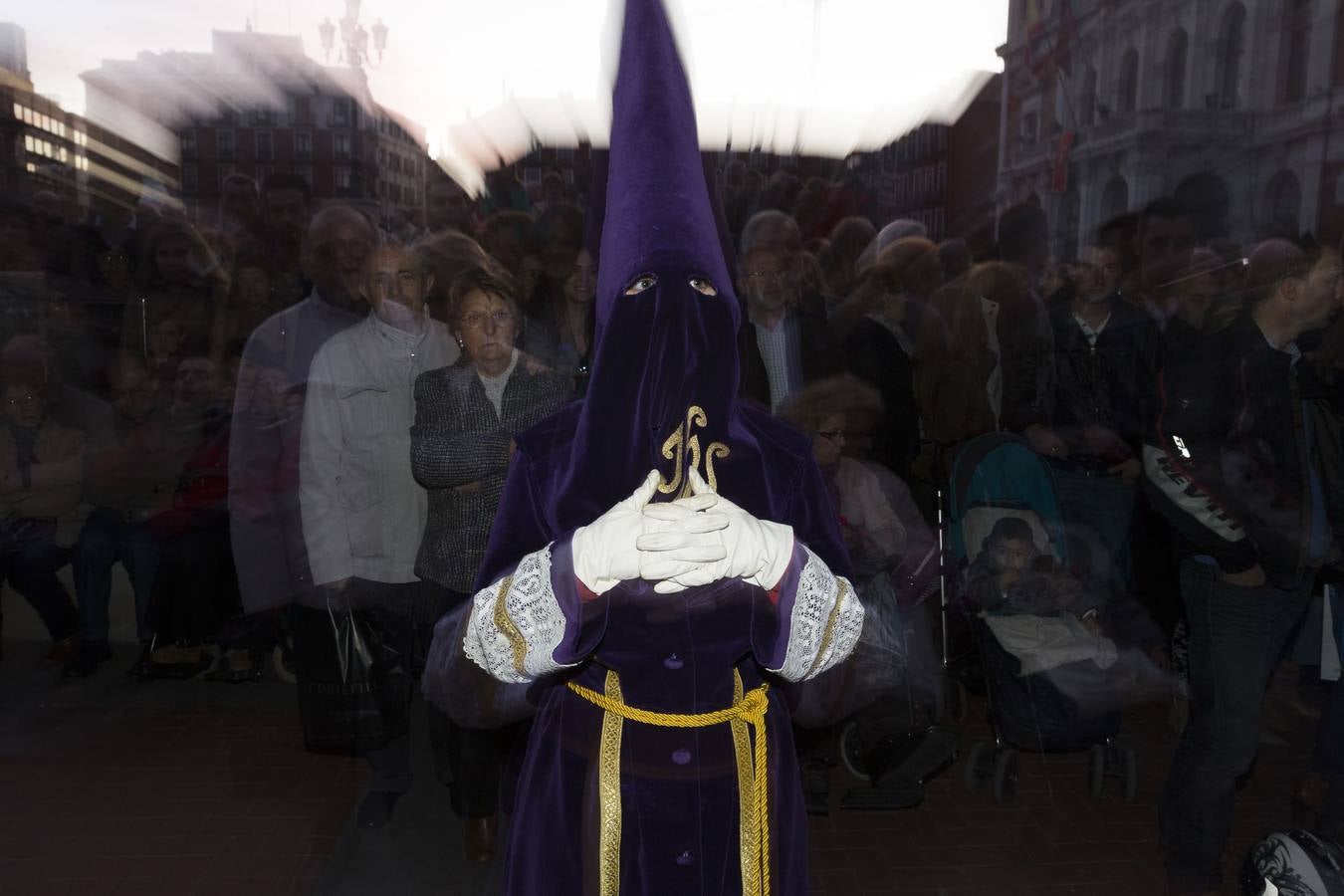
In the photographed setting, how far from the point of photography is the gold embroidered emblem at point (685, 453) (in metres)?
1.51

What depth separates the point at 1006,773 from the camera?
3.32 metres

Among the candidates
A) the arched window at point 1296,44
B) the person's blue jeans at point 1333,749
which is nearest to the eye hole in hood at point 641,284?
the person's blue jeans at point 1333,749

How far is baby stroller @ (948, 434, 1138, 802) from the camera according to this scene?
10.8 feet

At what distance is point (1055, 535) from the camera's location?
3.51 metres

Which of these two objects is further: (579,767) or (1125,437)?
(1125,437)

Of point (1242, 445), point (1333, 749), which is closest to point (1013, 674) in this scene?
point (1333, 749)

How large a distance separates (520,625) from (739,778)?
431mm

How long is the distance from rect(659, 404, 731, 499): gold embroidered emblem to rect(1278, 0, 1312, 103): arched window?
3820 mm

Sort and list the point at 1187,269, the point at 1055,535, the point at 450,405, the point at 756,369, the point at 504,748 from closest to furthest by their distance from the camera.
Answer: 1. the point at 504,748
2. the point at 450,405
3. the point at 756,369
4. the point at 1055,535
5. the point at 1187,269

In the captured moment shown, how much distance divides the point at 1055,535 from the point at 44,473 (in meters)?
3.84

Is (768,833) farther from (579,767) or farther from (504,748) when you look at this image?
(504,748)

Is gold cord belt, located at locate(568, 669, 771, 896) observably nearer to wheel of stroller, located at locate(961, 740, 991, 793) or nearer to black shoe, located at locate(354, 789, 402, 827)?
black shoe, located at locate(354, 789, 402, 827)

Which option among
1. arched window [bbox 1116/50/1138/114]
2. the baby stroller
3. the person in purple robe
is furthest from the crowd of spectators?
the person in purple robe

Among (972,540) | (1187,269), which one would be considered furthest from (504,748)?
(1187,269)
